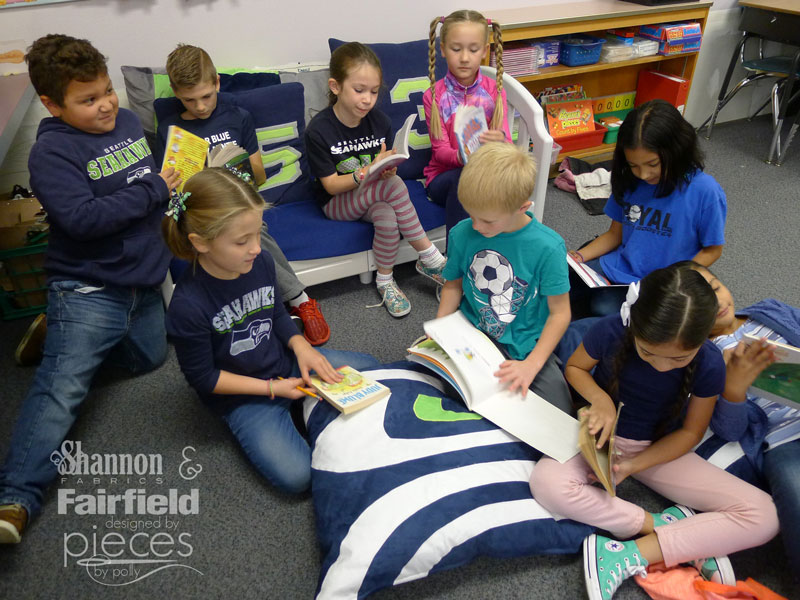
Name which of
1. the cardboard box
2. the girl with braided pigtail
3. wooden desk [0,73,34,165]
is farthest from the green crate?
the cardboard box

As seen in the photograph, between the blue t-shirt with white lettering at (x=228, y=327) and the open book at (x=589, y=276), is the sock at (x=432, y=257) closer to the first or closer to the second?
the open book at (x=589, y=276)

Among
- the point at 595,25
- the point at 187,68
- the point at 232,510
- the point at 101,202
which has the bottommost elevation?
the point at 232,510

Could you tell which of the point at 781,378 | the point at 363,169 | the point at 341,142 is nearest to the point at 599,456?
the point at 781,378

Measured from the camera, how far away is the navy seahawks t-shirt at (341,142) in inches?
A: 81.4

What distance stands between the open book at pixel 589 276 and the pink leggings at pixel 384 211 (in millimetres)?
610

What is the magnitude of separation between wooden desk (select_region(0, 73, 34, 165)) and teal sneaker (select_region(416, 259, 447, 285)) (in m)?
1.39

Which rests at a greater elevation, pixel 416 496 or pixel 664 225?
pixel 664 225

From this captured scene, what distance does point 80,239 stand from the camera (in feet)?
5.33

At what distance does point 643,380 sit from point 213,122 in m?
1.66

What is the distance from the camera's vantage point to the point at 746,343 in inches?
46.8

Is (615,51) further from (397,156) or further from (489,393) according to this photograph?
(489,393)

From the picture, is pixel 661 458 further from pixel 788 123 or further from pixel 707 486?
pixel 788 123

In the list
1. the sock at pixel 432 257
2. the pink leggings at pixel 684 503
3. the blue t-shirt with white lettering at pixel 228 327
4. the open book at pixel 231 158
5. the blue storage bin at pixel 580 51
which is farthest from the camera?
the blue storage bin at pixel 580 51

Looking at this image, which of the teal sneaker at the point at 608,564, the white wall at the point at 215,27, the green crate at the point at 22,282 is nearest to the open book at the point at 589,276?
the teal sneaker at the point at 608,564
